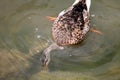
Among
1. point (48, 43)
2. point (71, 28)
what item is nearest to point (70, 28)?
point (71, 28)

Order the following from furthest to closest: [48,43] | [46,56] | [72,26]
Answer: [48,43] → [72,26] → [46,56]

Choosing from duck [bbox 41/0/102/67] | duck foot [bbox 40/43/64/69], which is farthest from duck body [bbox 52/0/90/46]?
duck foot [bbox 40/43/64/69]

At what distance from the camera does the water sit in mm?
5148

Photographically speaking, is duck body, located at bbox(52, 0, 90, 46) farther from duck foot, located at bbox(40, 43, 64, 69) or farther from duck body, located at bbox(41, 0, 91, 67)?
duck foot, located at bbox(40, 43, 64, 69)

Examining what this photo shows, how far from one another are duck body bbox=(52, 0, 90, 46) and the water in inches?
7.3

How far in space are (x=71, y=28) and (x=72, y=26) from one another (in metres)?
0.03

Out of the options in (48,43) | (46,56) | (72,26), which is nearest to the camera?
(46,56)

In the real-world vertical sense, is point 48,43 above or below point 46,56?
above

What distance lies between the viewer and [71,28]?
521 cm

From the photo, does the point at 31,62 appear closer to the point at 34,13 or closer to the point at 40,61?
the point at 40,61

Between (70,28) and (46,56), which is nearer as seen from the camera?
(46,56)

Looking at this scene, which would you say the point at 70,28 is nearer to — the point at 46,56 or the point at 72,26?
the point at 72,26

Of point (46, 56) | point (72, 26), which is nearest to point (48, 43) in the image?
point (46, 56)

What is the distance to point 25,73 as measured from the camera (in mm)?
5094
